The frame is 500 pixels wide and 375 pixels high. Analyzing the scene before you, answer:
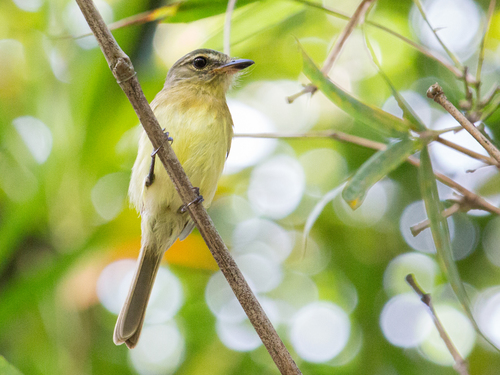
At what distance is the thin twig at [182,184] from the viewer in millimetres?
1236

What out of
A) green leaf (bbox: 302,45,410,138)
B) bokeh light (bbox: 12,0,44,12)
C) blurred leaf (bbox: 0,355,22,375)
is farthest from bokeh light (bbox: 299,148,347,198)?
blurred leaf (bbox: 0,355,22,375)

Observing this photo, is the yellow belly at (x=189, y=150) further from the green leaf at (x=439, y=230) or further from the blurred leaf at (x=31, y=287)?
the green leaf at (x=439, y=230)

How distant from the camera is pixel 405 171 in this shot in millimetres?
3385

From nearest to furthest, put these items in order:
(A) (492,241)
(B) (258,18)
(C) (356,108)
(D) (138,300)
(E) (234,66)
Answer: (C) (356,108) < (B) (258,18) < (D) (138,300) < (E) (234,66) < (A) (492,241)

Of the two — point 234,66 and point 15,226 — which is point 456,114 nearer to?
point 234,66

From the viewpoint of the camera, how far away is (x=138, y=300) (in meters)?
2.59

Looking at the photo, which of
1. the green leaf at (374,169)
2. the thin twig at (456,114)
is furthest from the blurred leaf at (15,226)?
the thin twig at (456,114)

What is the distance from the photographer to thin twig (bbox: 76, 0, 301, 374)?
4.06ft

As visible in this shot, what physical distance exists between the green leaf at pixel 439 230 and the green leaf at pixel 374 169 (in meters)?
0.06

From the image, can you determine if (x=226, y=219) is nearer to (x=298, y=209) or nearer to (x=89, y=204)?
(x=298, y=209)

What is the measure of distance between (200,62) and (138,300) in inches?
52.3

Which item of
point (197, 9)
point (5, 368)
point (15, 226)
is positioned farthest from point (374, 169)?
point (15, 226)

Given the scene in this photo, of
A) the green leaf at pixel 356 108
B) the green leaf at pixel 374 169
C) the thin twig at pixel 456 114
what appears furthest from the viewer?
the green leaf at pixel 356 108

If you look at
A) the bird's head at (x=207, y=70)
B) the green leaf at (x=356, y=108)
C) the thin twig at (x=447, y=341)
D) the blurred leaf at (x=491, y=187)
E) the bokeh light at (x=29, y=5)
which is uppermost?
the bokeh light at (x=29, y=5)
